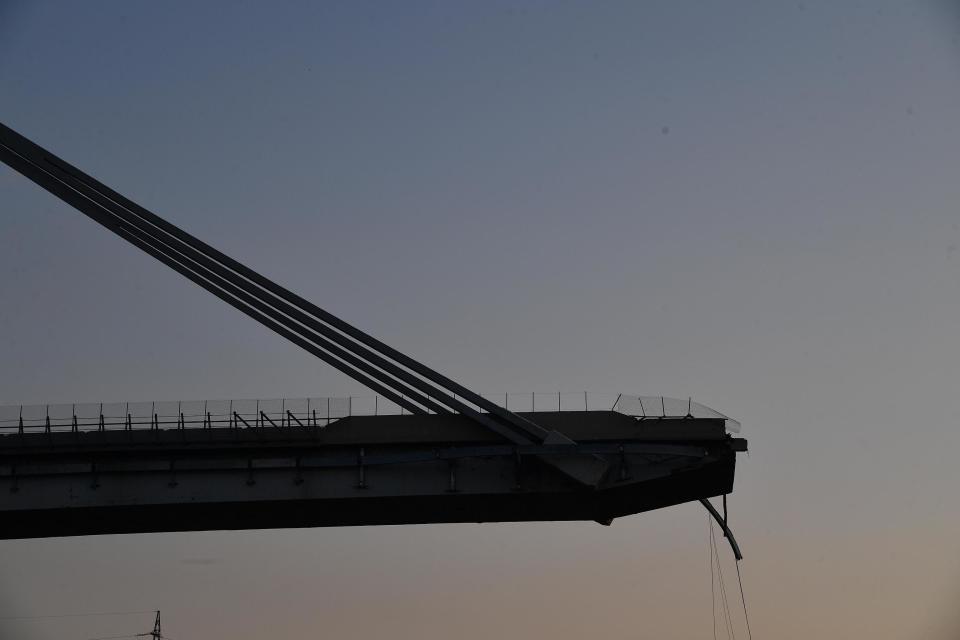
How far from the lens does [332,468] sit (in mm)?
41531

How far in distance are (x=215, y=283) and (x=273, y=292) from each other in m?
2.44

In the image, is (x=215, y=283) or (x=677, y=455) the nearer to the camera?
(x=677, y=455)

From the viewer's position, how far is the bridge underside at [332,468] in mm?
40906

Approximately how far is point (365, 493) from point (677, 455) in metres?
11.6

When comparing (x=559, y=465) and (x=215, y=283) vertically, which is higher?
(x=215, y=283)

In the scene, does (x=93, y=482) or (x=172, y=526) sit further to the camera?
(x=172, y=526)

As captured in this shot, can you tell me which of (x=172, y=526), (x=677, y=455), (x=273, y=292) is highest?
(x=273, y=292)

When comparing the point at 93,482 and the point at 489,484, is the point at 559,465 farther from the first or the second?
the point at 93,482

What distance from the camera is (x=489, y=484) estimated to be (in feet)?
135

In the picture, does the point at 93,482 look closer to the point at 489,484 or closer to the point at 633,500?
the point at 489,484

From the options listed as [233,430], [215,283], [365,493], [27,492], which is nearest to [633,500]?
[365,493]

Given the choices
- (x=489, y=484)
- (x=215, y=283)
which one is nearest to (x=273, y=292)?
(x=215, y=283)

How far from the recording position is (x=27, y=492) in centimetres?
4122

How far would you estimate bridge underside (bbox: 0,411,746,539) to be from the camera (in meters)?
40.9
